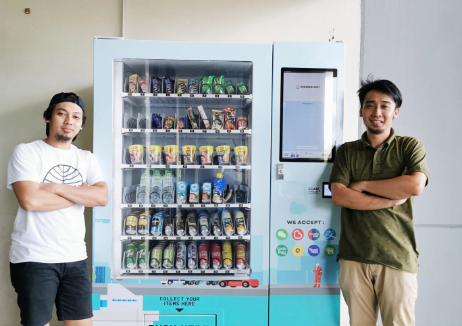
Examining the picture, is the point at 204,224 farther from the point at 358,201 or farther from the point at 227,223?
the point at 358,201

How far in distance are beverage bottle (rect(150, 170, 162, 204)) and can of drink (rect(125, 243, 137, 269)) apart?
1.28ft

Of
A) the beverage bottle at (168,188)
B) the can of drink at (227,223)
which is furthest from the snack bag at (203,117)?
the can of drink at (227,223)

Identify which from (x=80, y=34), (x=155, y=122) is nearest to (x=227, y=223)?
(x=155, y=122)

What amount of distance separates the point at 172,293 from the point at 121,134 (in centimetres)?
117

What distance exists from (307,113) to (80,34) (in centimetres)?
206

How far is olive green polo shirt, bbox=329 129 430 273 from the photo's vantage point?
2012mm

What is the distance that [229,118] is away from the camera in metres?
2.45

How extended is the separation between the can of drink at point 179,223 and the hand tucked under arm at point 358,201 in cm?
112

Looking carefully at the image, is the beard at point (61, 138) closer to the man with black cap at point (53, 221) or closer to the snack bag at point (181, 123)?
the man with black cap at point (53, 221)

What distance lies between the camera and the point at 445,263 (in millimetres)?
2873

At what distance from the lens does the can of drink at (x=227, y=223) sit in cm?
239

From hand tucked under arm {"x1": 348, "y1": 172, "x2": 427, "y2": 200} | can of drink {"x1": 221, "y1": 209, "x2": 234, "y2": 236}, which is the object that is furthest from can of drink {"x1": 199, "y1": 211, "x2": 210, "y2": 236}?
hand tucked under arm {"x1": 348, "y1": 172, "x2": 427, "y2": 200}

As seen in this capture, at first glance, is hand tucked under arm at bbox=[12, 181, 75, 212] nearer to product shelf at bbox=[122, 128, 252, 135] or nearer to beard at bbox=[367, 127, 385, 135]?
product shelf at bbox=[122, 128, 252, 135]

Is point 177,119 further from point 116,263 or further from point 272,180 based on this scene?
point 116,263
